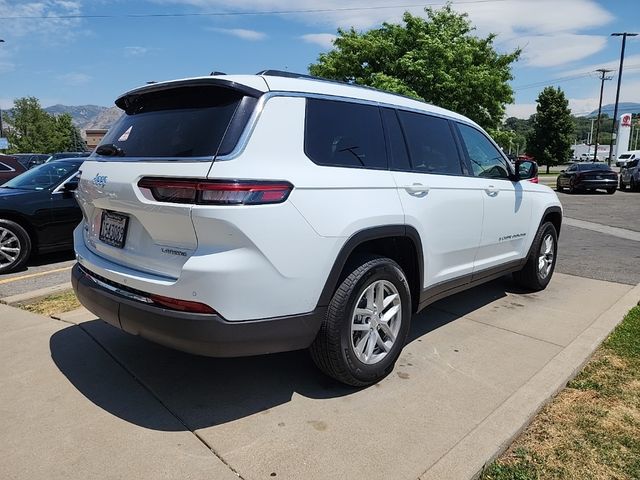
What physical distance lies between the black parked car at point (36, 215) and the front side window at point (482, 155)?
195 inches

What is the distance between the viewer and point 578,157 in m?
88.1

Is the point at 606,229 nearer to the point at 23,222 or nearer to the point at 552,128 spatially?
the point at 23,222

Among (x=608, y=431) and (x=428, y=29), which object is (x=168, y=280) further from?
(x=428, y=29)

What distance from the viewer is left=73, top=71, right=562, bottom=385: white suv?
100 inches

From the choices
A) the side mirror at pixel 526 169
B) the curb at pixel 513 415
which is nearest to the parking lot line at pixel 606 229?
the side mirror at pixel 526 169

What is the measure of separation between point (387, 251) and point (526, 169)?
247cm

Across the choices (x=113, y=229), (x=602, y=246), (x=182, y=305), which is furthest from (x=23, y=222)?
(x=602, y=246)

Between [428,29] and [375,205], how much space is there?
19.3 meters

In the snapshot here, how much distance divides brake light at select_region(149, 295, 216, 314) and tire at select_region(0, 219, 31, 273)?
505 centimetres

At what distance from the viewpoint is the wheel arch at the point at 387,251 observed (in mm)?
2900

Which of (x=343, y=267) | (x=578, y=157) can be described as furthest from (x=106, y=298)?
(x=578, y=157)

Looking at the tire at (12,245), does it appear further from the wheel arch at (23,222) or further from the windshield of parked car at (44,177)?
the windshield of parked car at (44,177)

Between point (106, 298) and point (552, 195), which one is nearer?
point (106, 298)

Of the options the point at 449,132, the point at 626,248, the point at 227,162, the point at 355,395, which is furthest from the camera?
the point at 626,248
